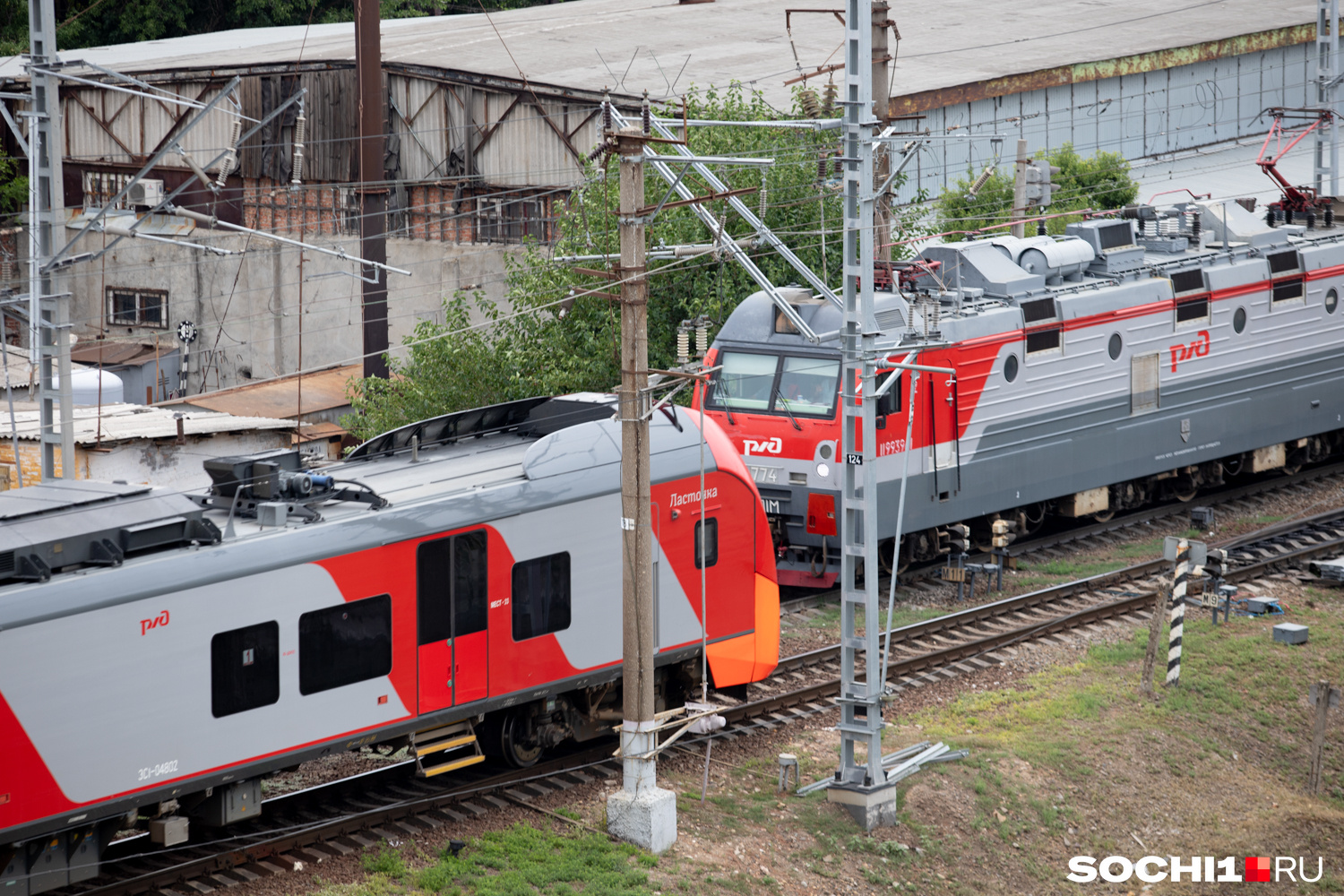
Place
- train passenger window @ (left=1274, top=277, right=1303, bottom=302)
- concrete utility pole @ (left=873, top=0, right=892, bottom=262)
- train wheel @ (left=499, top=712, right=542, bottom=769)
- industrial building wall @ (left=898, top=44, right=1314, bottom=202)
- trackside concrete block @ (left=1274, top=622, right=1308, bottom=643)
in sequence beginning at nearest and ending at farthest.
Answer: train wheel @ (left=499, top=712, right=542, bottom=769)
trackside concrete block @ (left=1274, top=622, right=1308, bottom=643)
concrete utility pole @ (left=873, top=0, right=892, bottom=262)
train passenger window @ (left=1274, top=277, right=1303, bottom=302)
industrial building wall @ (left=898, top=44, right=1314, bottom=202)

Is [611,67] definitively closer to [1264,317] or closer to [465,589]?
[1264,317]

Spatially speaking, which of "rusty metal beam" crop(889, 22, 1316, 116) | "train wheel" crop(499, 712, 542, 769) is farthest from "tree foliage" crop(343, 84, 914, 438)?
"train wheel" crop(499, 712, 542, 769)

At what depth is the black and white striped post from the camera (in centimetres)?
1764

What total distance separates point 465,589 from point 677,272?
475 inches

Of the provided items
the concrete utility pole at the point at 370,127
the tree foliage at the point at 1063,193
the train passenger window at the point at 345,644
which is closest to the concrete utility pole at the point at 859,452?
the train passenger window at the point at 345,644

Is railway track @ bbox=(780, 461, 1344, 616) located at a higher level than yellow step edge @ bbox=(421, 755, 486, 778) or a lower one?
higher

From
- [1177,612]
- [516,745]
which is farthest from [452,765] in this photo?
[1177,612]

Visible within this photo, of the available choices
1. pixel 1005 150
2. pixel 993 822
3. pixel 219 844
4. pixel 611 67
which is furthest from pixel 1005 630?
pixel 611 67

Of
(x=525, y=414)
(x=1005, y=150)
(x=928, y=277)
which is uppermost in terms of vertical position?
(x=1005, y=150)

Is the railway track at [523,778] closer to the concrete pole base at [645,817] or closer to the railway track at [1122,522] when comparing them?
the concrete pole base at [645,817]

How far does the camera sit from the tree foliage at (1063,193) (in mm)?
32312

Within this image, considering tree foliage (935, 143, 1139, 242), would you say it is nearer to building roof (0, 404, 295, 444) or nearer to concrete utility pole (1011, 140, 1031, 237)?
concrete utility pole (1011, 140, 1031, 237)

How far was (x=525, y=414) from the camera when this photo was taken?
52.7 feet

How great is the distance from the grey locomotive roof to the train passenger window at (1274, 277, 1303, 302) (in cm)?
1455
